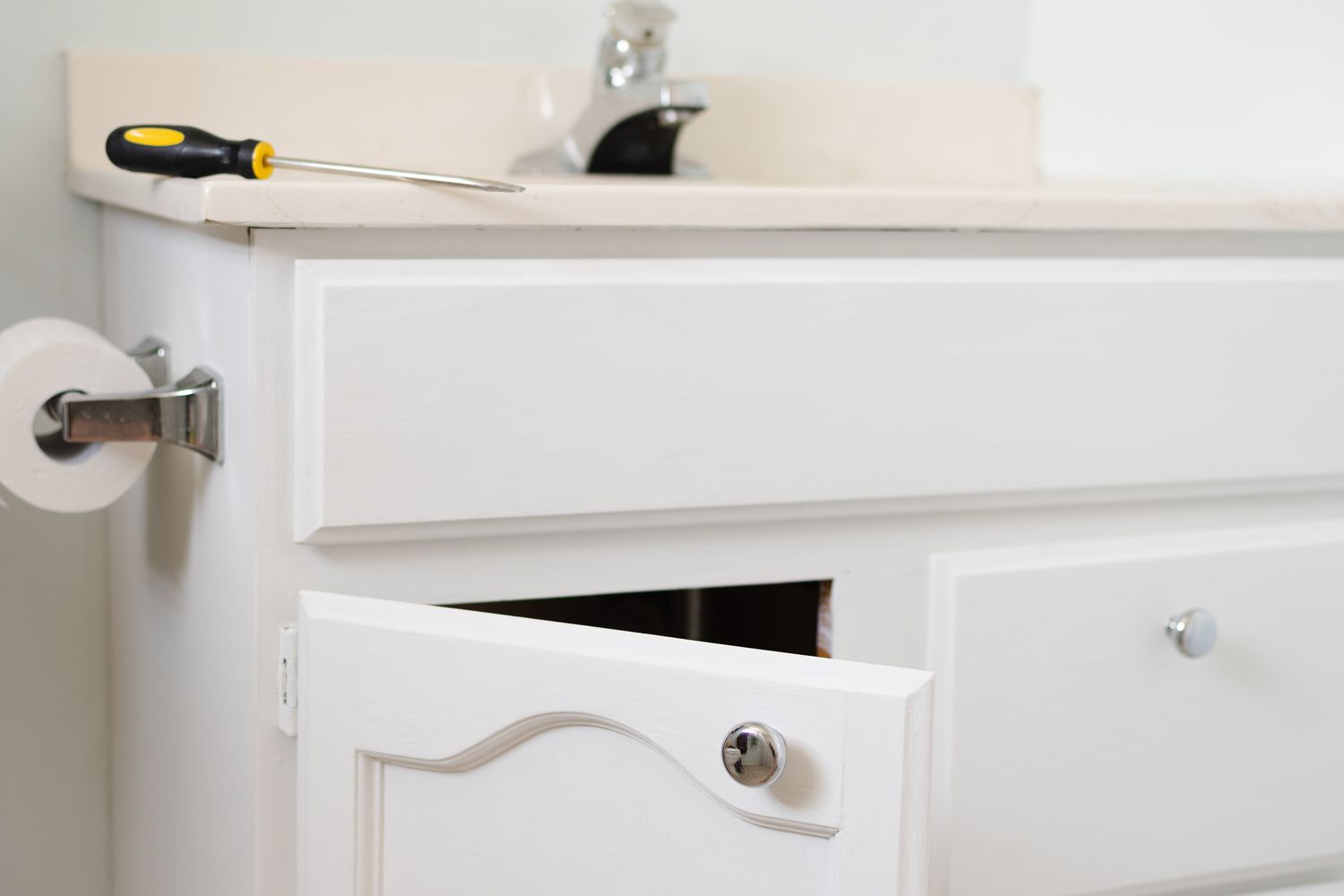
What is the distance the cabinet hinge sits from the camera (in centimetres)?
60

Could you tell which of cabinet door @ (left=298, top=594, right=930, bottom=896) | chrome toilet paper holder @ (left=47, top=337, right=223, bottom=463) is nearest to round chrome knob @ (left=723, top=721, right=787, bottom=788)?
cabinet door @ (left=298, top=594, right=930, bottom=896)

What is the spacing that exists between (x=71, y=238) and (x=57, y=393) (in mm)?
357

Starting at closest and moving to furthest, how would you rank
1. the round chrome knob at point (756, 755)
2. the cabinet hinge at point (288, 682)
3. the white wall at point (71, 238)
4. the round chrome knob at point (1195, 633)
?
the round chrome knob at point (756, 755)
the cabinet hinge at point (288, 682)
the round chrome knob at point (1195, 633)
the white wall at point (71, 238)

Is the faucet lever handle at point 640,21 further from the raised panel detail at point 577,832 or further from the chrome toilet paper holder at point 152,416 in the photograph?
the raised panel detail at point 577,832

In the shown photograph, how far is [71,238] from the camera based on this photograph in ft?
3.04

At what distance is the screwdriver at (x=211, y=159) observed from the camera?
57cm

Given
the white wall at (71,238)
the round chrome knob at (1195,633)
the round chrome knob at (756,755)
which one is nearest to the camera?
the round chrome knob at (756,755)

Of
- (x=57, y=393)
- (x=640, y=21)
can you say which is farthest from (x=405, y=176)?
(x=640, y=21)

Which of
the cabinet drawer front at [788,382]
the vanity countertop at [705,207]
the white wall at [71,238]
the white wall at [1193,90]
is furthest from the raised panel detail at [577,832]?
the white wall at [1193,90]

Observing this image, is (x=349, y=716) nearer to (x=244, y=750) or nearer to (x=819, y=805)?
(x=244, y=750)

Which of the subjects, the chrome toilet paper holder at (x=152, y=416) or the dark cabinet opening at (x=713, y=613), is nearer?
the chrome toilet paper holder at (x=152, y=416)

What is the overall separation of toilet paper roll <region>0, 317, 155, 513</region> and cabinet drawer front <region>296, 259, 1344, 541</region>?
0.40 feet

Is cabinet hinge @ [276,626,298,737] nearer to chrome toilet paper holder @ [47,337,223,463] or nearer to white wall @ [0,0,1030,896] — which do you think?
chrome toilet paper holder @ [47,337,223,463]

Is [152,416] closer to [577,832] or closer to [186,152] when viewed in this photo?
[186,152]
